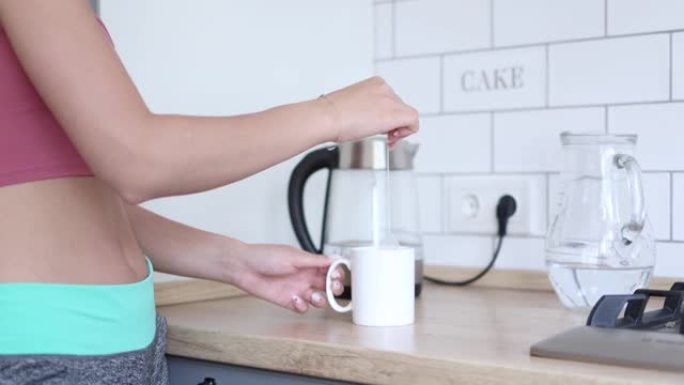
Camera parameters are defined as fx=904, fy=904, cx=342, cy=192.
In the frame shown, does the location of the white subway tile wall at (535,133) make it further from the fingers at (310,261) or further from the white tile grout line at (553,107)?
the fingers at (310,261)

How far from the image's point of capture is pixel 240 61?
1.36 m

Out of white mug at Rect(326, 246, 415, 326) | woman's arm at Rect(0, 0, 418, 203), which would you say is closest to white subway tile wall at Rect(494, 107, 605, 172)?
white mug at Rect(326, 246, 415, 326)

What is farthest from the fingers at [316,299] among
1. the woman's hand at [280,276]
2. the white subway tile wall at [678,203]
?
the white subway tile wall at [678,203]

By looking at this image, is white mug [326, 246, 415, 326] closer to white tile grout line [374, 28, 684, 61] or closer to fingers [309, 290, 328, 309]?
fingers [309, 290, 328, 309]

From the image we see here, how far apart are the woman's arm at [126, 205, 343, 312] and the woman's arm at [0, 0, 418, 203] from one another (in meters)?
0.26

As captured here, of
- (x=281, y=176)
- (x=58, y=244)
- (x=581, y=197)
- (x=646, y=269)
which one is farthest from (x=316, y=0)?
(x=58, y=244)

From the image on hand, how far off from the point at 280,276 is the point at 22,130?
1.28 ft

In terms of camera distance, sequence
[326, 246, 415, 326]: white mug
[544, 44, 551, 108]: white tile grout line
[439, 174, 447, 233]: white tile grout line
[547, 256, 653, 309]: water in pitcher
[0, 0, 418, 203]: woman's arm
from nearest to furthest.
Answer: [0, 0, 418, 203]: woman's arm, [326, 246, 415, 326]: white mug, [547, 256, 653, 309]: water in pitcher, [544, 44, 551, 108]: white tile grout line, [439, 174, 447, 233]: white tile grout line

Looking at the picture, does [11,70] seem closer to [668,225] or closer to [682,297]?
[682,297]

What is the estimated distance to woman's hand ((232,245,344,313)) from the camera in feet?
3.49

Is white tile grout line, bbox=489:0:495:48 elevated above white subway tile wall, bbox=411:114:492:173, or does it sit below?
above

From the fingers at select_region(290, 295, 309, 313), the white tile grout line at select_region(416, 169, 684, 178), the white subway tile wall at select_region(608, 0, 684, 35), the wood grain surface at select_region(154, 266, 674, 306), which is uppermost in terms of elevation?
the white subway tile wall at select_region(608, 0, 684, 35)

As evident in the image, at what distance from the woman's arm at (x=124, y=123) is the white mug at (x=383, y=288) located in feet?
0.69

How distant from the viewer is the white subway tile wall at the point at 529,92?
1261 millimetres
